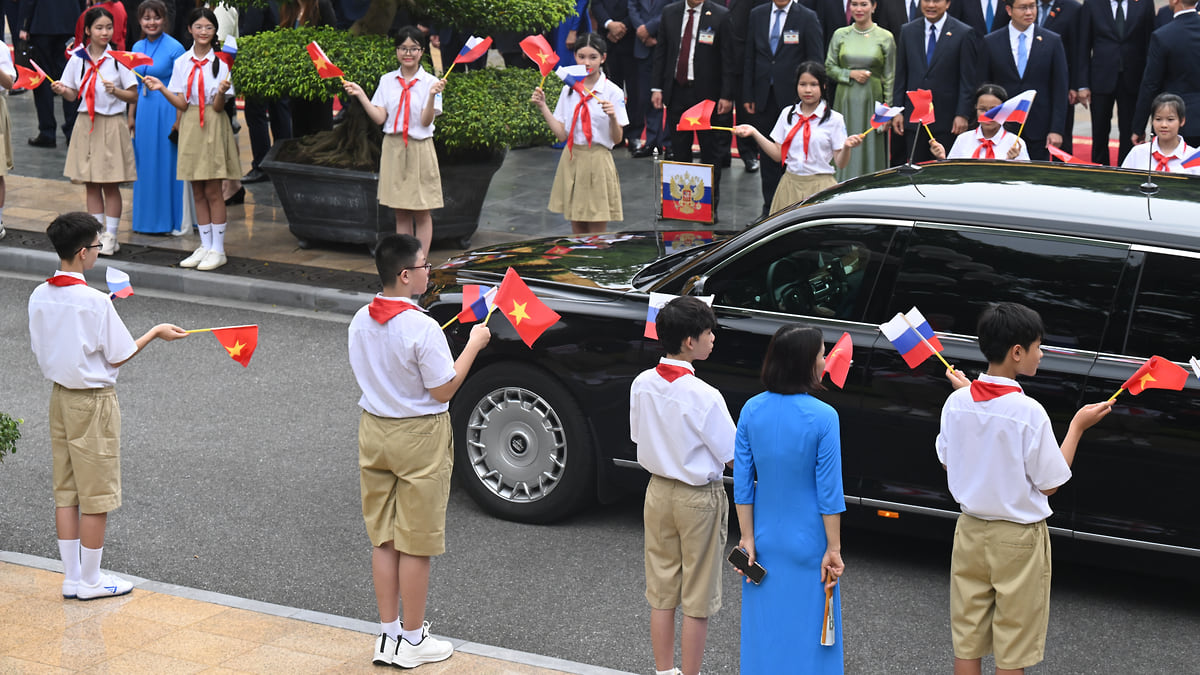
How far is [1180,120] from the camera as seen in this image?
9406 mm

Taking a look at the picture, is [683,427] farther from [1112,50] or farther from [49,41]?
[49,41]

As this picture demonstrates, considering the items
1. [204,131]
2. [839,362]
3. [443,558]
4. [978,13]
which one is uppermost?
[978,13]

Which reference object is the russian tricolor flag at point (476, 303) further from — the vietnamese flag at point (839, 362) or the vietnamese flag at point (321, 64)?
the vietnamese flag at point (321, 64)

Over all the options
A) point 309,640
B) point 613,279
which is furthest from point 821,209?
point 309,640

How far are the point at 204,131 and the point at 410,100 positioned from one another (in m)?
1.99

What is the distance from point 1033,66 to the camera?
1154cm

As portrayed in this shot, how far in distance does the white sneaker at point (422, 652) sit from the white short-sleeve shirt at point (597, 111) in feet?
19.8

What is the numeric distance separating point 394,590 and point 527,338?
1.14m

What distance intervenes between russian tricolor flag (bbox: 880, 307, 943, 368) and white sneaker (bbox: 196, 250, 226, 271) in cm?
793

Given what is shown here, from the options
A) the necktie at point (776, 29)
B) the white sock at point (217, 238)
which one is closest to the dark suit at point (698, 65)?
the necktie at point (776, 29)

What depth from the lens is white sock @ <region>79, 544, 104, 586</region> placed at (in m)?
6.07

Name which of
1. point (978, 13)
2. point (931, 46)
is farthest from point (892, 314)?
point (978, 13)

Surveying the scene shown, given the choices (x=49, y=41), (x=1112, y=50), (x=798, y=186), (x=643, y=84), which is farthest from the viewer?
(x=49, y=41)

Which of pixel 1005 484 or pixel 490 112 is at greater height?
pixel 490 112
